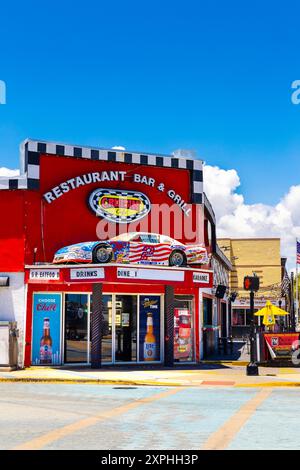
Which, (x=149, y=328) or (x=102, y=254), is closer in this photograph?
(x=102, y=254)

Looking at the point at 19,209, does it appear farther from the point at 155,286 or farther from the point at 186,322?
the point at 186,322

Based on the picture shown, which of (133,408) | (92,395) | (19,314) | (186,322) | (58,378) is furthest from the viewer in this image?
(186,322)

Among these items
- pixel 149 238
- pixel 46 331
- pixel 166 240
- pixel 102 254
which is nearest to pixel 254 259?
pixel 166 240

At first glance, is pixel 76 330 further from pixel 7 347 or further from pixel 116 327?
pixel 7 347

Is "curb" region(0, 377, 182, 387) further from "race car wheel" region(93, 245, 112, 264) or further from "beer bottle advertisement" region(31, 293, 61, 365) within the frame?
"race car wheel" region(93, 245, 112, 264)

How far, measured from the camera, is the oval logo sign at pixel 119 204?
23.2 m

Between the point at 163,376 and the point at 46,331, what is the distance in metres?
4.92

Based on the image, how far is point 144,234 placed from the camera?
22.6m

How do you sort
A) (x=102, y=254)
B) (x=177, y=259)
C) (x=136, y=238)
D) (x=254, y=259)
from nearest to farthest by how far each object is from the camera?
(x=102, y=254) < (x=136, y=238) < (x=177, y=259) < (x=254, y=259)

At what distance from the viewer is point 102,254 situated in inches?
842

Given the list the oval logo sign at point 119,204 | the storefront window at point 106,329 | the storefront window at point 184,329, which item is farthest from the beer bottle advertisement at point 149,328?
the oval logo sign at point 119,204

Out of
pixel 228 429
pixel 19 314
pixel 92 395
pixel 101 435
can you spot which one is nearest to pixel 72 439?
pixel 101 435

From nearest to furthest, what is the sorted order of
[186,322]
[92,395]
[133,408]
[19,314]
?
[133,408] → [92,395] → [19,314] → [186,322]

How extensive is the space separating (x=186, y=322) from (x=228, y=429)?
13825mm
